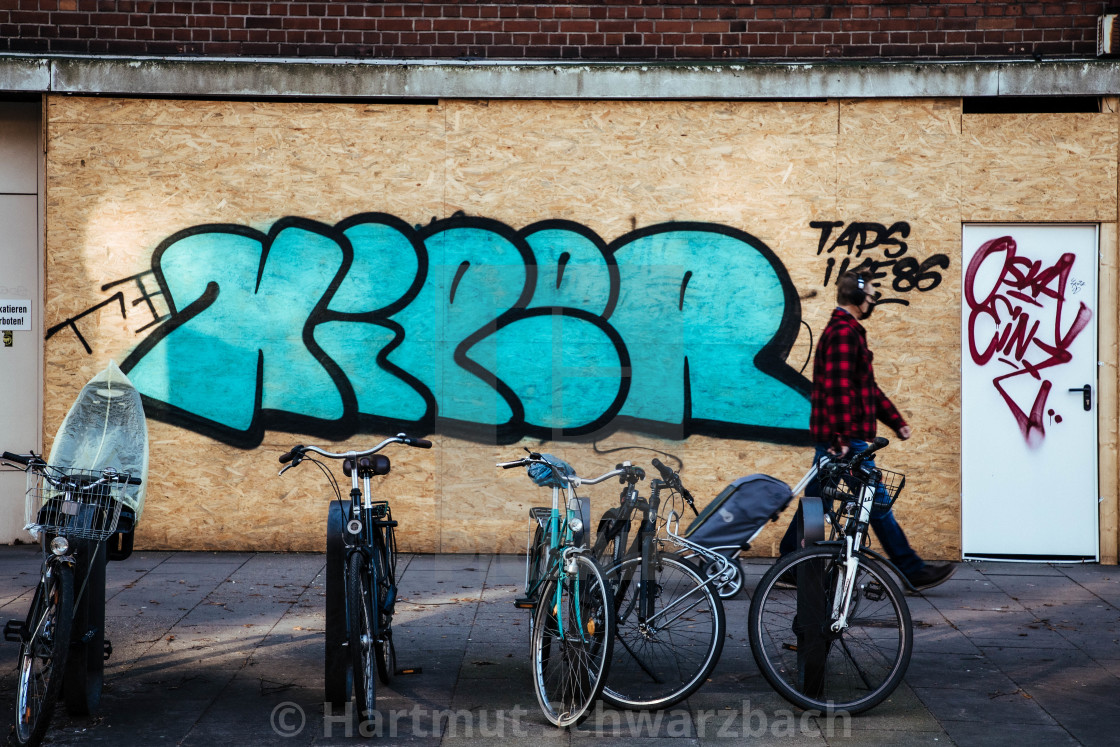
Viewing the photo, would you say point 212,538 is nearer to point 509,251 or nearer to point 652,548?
point 509,251

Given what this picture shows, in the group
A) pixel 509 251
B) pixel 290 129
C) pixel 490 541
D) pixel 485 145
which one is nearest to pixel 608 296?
pixel 509 251

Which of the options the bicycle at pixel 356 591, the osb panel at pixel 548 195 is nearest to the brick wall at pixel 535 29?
the osb panel at pixel 548 195

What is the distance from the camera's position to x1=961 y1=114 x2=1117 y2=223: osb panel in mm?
7711

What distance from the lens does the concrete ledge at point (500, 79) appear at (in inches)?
302

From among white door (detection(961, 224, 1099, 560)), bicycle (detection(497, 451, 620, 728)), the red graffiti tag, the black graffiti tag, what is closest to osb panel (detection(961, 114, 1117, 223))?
white door (detection(961, 224, 1099, 560))

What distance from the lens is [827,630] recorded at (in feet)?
14.9

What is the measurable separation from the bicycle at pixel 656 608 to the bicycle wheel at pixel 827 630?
218 millimetres

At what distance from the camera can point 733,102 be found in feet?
25.6

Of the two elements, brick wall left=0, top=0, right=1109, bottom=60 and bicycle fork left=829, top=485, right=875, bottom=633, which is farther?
brick wall left=0, top=0, right=1109, bottom=60

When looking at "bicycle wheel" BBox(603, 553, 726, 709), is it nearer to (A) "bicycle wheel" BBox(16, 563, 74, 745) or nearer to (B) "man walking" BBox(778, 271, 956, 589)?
(B) "man walking" BBox(778, 271, 956, 589)

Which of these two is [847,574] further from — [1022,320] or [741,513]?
[1022,320]

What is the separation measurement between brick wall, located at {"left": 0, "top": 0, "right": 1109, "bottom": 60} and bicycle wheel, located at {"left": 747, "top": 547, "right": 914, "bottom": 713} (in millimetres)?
4596

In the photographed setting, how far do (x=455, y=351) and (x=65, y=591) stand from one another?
4.17 meters

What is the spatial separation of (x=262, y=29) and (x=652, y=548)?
5.27 meters
